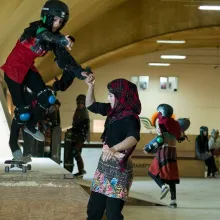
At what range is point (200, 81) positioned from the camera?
96.7 feet

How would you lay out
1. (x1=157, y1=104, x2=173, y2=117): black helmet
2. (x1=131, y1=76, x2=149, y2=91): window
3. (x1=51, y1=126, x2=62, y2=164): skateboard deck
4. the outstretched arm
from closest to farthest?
the outstretched arm, (x1=157, y1=104, x2=173, y2=117): black helmet, (x1=51, y1=126, x2=62, y2=164): skateboard deck, (x1=131, y1=76, x2=149, y2=91): window

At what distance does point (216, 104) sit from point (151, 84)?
319 cm

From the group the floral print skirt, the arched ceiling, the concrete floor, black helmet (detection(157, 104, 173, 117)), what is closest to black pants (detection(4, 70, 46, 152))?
the floral print skirt

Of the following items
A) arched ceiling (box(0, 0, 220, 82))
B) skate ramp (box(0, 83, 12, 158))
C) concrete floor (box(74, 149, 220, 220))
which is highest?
arched ceiling (box(0, 0, 220, 82))

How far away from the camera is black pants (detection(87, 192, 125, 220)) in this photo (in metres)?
4.73

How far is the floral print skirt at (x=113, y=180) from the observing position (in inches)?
185

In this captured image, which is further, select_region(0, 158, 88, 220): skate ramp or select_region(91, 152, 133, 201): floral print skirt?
select_region(91, 152, 133, 201): floral print skirt

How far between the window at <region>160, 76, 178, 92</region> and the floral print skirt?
24.6m

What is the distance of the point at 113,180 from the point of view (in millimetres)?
4719

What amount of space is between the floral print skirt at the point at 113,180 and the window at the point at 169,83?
80.8 ft

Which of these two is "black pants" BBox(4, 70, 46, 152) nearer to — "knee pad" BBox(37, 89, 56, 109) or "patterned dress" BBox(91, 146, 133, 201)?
"knee pad" BBox(37, 89, 56, 109)

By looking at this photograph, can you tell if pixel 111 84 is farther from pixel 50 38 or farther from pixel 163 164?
pixel 163 164

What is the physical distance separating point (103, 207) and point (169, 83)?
2466 cm

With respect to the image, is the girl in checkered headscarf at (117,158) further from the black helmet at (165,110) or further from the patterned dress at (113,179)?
the black helmet at (165,110)
